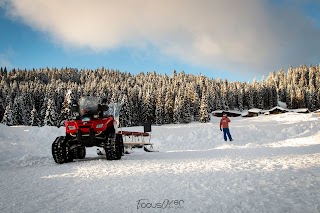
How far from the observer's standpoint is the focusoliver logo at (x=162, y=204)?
3.68 m

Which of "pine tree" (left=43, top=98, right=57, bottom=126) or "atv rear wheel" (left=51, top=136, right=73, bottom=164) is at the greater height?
"pine tree" (left=43, top=98, right=57, bottom=126)

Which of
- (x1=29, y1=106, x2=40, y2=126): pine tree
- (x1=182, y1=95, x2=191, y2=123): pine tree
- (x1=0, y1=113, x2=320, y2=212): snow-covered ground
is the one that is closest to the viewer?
(x1=0, y1=113, x2=320, y2=212): snow-covered ground

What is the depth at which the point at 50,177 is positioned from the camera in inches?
243

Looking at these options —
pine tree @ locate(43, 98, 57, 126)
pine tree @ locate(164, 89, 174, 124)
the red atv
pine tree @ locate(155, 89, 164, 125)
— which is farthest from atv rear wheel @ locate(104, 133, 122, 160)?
pine tree @ locate(164, 89, 174, 124)

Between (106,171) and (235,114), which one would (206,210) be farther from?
(235,114)

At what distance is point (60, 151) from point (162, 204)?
21.4 feet

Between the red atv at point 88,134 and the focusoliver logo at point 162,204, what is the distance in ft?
17.4

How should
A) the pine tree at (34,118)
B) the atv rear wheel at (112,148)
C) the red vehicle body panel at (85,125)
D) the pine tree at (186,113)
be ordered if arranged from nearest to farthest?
the atv rear wheel at (112,148) → the red vehicle body panel at (85,125) → the pine tree at (34,118) → the pine tree at (186,113)

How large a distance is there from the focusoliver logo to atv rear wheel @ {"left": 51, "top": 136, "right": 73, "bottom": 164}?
242 inches

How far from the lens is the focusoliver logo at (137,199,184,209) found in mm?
3678

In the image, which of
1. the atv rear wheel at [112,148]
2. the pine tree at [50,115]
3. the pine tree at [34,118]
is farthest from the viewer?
the pine tree at [34,118]

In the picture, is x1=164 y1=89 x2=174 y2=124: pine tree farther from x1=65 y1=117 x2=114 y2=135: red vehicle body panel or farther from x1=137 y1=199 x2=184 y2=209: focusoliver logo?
x1=137 y1=199 x2=184 y2=209: focusoliver logo

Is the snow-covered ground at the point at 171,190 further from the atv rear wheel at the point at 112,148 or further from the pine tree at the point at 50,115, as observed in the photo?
the pine tree at the point at 50,115

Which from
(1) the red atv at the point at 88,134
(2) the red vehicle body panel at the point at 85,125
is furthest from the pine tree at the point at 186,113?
(2) the red vehicle body panel at the point at 85,125
